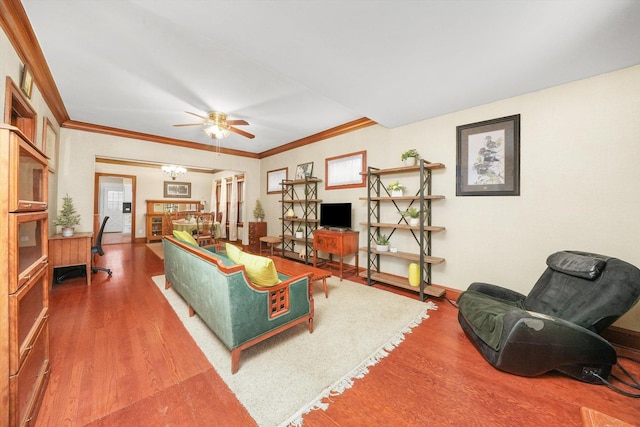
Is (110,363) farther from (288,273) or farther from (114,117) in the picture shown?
(114,117)

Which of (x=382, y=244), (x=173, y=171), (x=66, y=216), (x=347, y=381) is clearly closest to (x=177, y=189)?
(x=173, y=171)

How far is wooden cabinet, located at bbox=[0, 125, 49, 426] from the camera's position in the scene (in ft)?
3.19

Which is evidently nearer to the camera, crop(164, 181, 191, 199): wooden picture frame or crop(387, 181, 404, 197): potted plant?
crop(387, 181, 404, 197): potted plant

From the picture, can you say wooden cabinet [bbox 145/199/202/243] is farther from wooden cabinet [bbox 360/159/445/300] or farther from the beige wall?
the beige wall

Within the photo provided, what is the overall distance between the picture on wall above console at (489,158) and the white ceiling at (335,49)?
33 centimetres

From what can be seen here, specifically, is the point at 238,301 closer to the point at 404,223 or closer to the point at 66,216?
the point at 404,223

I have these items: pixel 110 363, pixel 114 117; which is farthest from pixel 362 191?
pixel 114 117

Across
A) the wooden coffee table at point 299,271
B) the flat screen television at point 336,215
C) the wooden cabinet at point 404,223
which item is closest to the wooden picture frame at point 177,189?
the flat screen television at point 336,215

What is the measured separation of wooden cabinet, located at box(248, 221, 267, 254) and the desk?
2.96m

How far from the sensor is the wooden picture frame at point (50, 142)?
116 inches

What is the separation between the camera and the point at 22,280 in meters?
1.11

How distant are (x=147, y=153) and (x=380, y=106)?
468cm

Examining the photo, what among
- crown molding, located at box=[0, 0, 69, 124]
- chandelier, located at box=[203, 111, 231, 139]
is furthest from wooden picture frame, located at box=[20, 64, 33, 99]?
chandelier, located at box=[203, 111, 231, 139]

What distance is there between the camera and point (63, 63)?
7.75 ft
